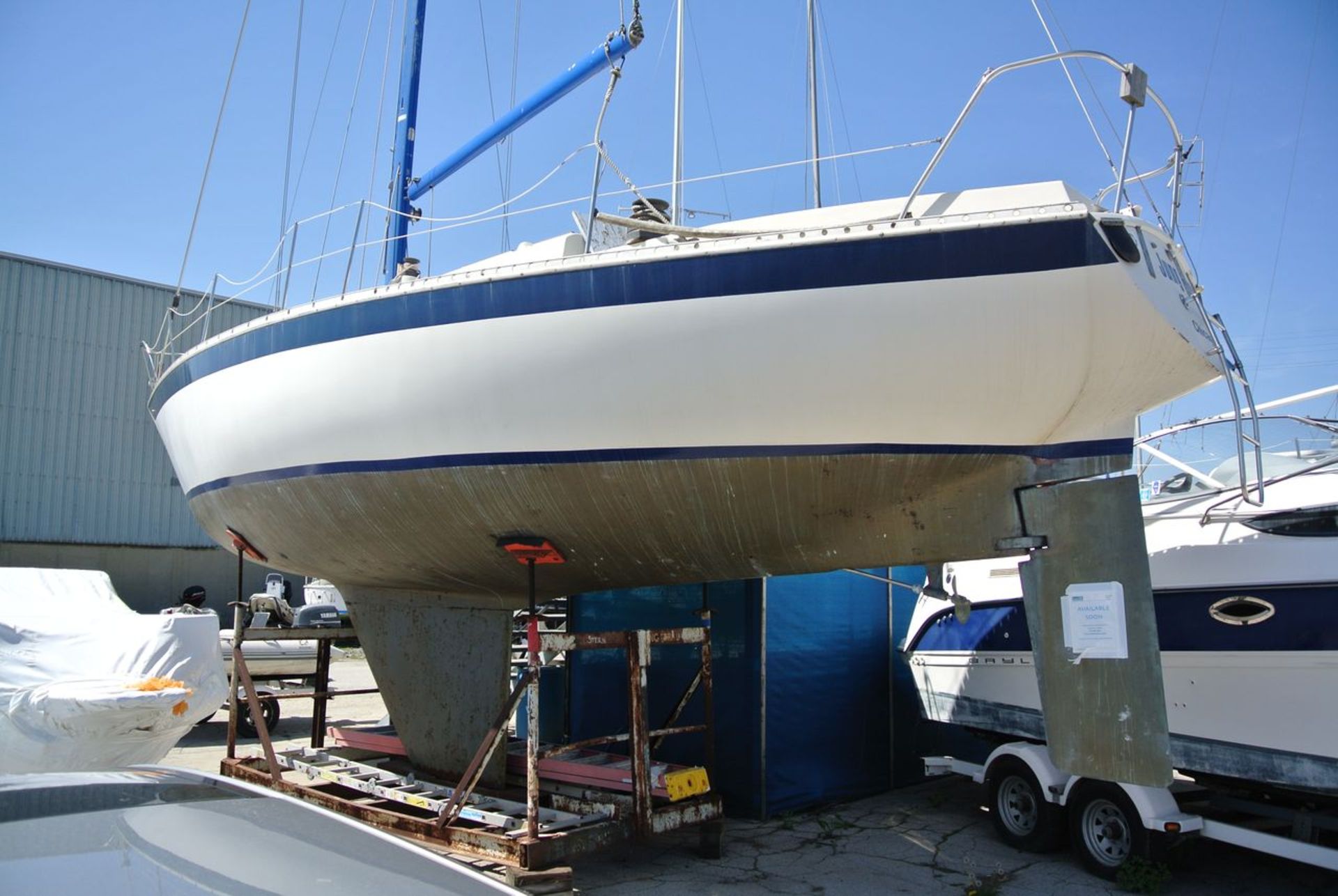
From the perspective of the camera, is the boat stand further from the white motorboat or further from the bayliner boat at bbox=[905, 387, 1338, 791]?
the white motorboat

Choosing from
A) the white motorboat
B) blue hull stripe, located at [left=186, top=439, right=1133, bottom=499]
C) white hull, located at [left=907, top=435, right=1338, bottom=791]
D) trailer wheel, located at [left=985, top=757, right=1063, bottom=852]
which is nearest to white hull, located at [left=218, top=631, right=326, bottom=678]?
the white motorboat

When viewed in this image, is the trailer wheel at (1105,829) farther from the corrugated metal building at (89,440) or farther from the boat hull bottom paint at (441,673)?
the corrugated metal building at (89,440)

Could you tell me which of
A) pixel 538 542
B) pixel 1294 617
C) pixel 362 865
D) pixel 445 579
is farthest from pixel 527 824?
pixel 1294 617

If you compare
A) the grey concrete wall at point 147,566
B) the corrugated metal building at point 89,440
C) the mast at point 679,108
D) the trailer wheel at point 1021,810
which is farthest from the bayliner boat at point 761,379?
the grey concrete wall at point 147,566

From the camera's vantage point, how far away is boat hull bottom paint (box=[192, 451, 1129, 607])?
371cm

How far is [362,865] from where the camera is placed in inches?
64.9

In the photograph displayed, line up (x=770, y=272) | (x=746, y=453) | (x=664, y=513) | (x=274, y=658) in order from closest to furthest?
1. (x=770, y=272)
2. (x=746, y=453)
3. (x=664, y=513)
4. (x=274, y=658)

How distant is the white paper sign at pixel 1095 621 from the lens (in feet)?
11.3

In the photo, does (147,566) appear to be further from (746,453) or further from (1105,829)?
(1105,829)

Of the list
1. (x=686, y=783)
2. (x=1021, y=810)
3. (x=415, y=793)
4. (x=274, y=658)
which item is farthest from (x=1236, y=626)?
(x=274, y=658)

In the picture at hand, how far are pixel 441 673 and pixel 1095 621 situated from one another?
11.1 feet

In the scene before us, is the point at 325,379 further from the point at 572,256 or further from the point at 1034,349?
the point at 1034,349

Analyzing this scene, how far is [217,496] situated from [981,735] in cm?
456

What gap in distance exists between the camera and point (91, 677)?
16.7 feet
